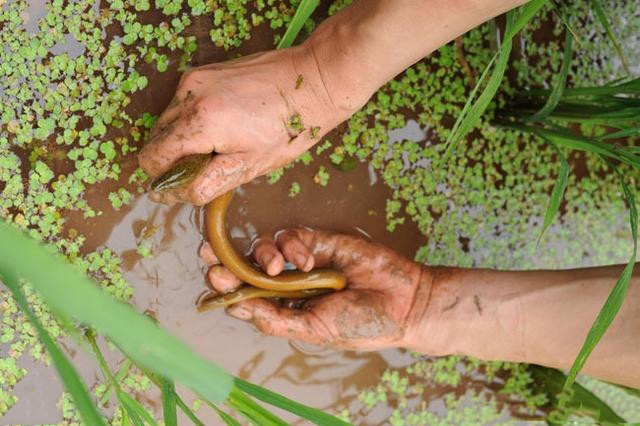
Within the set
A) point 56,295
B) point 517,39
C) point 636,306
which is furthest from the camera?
point 517,39

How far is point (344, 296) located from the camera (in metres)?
1.75

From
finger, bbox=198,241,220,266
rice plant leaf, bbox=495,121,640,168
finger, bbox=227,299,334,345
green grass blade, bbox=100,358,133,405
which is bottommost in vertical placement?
green grass blade, bbox=100,358,133,405

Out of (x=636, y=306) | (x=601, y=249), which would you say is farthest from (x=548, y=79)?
(x=636, y=306)

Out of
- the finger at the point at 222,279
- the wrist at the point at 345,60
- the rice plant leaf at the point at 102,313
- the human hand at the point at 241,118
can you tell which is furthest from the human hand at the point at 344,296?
the rice plant leaf at the point at 102,313

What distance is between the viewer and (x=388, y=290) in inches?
71.6

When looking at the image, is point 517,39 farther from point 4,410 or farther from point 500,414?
point 4,410

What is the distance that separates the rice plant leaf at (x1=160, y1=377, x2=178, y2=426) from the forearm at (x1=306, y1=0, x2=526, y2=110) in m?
0.71

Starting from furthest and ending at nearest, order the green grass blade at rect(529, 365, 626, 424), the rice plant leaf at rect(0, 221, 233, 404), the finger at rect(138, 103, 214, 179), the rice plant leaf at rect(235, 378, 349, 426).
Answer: the green grass blade at rect(529, 365, 626, 424) < the finger at rect(138, 103, 214, 179) < the rice plant leaf at rect(235, 378, 349, 426) < the rice plant leaf at rect(0, 221, 233, 404)

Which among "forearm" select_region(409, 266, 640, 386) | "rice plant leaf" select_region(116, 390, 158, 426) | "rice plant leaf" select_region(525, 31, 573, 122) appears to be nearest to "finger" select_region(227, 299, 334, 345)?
"forearm" select_region(409, 266, 640, 386)

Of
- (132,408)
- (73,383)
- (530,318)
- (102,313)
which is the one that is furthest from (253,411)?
(530,318)

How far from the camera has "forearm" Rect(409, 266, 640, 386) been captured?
1617 millimetres

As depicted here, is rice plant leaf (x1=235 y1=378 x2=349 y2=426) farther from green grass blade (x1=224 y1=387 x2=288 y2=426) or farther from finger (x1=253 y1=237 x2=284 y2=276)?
finger (x1=253 y1=237 x2=284 y2=276)

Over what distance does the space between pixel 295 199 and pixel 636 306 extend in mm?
878

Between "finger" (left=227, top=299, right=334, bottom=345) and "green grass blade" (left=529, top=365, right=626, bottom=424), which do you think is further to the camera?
"green grass blade" (left=529, top=365, right=626, bottom=424)
